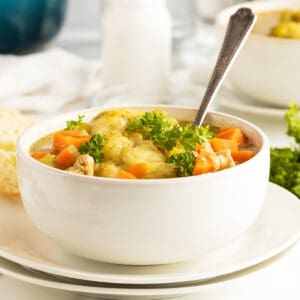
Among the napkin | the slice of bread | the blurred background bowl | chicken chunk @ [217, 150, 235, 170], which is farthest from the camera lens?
the blurred background bowl

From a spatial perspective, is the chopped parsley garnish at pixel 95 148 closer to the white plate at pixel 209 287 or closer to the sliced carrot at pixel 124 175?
the sliced carrot at pixel 124 175

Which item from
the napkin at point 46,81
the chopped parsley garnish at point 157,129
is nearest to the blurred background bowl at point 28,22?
the napkin at point 46,81

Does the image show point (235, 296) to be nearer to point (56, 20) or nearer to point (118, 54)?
point (118, 54)

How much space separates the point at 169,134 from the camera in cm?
171

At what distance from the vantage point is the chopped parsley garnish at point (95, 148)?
1.67m

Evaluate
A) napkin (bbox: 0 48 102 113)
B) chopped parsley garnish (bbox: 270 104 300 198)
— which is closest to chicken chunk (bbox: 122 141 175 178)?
chopped parsley garnish (bbox: 270 104 300 198)

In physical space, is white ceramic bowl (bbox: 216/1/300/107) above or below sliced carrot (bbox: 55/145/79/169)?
below

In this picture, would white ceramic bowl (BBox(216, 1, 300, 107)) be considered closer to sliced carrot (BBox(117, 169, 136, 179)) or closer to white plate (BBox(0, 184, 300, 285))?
white plate (BBox(0, 184, 300, 285))

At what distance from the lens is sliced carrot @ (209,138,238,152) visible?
1.73 m

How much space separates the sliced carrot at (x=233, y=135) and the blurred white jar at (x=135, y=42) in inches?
52.8

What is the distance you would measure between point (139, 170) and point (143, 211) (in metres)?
0.10

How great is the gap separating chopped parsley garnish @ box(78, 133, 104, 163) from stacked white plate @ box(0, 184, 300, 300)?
20cm

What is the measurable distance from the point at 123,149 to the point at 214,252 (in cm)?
27

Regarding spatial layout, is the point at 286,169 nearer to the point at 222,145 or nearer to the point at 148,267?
the point at 222,145
